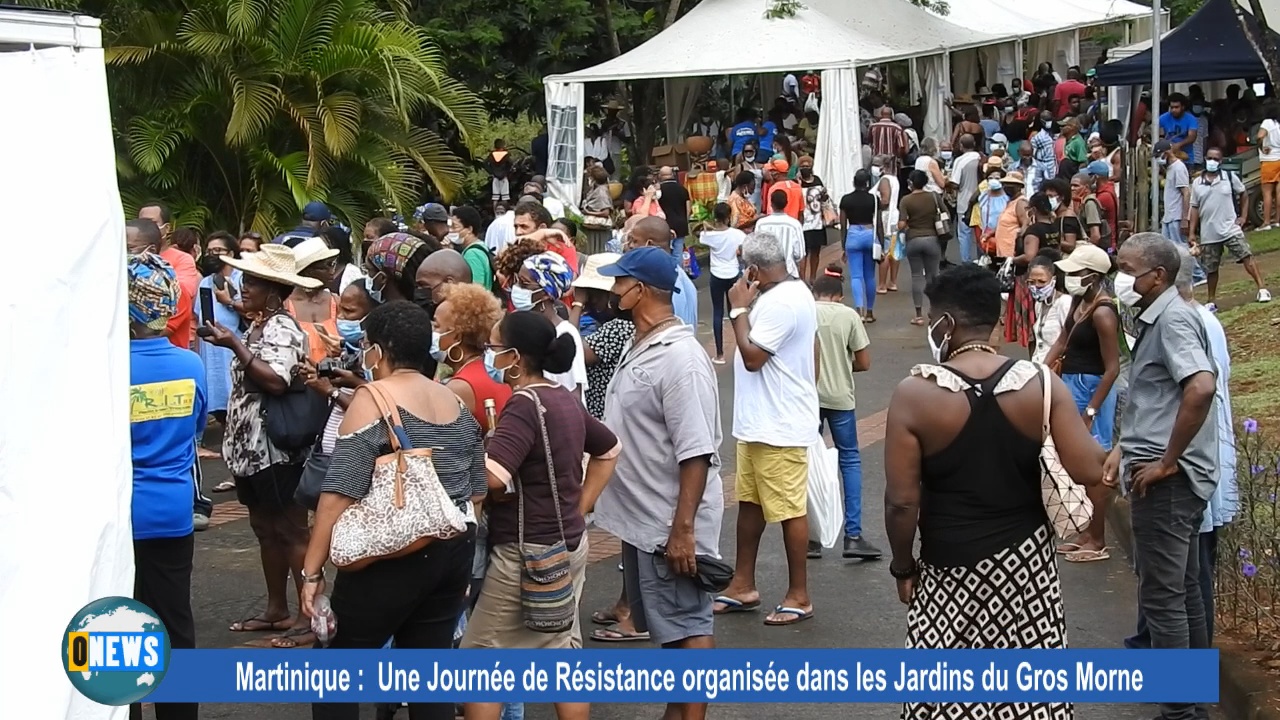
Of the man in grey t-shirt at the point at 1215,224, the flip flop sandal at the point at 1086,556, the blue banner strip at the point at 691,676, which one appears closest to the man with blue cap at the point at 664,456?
the blue banner strip at the point at 691,676

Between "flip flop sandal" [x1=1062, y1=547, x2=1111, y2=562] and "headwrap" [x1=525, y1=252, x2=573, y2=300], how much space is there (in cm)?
362

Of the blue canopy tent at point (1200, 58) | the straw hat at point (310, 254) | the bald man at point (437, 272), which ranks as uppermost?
the blue canopy tent at point (1200, 58)

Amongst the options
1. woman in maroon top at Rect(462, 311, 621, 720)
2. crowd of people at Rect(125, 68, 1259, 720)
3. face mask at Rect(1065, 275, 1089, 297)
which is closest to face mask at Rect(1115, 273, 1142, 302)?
crowd of people at Rect(125, 68, 1259, 720)

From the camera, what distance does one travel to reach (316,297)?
8.27 m

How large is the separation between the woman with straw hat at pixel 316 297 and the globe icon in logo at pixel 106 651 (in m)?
2.89

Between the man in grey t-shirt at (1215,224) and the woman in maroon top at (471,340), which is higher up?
the woman in maroon top at (471,340)

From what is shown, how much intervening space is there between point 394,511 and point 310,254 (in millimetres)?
3161

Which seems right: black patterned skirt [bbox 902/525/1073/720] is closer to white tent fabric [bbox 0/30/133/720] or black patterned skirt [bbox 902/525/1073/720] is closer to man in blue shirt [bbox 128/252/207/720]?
white tent fabric [bbox 0/30/133/720]

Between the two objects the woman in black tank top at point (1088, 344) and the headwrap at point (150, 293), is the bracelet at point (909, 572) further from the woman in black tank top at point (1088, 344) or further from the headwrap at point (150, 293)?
the woman in black tank top at point (1088, 344)

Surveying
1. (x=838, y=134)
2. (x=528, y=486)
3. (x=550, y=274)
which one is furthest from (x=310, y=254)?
(x=838, y=134)

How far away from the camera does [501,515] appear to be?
5.66 m

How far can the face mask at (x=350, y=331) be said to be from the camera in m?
8.12

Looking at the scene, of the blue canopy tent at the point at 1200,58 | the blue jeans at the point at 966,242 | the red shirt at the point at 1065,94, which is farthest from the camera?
the red shirt at the point at 1065,94

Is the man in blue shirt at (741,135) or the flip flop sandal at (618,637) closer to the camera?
the flip flop sandal at (618,637)
